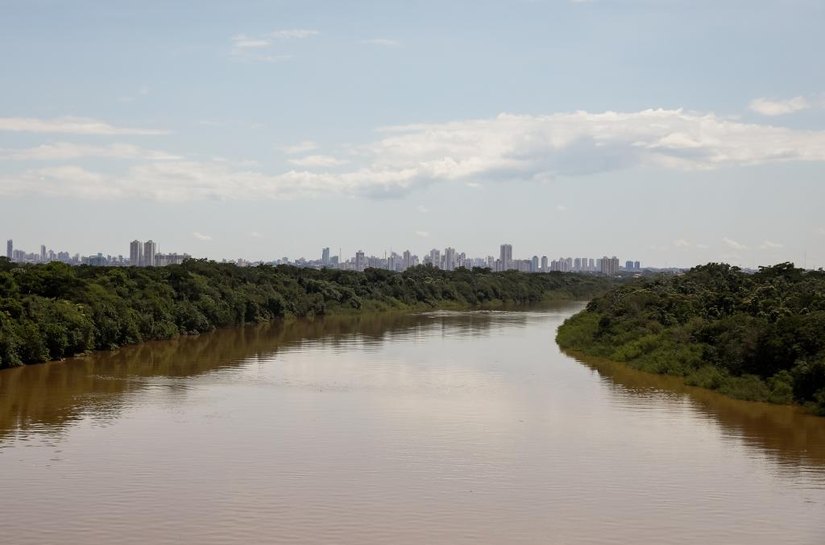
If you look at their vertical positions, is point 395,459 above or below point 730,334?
below

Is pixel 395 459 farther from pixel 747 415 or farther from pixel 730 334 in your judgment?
pixel 730 334

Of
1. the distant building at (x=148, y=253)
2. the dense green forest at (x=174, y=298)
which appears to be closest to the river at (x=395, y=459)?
the dense green forest at (x=174, y=298)

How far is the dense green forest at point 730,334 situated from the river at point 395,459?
981mm

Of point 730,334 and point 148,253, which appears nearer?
point 730,334

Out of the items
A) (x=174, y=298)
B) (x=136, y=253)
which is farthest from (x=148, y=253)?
(x=174, y=298)

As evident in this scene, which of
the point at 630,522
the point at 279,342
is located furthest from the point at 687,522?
the point at 279,342

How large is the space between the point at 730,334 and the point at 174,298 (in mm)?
28300

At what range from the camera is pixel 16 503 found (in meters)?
15.2

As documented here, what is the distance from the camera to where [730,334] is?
29703 mm

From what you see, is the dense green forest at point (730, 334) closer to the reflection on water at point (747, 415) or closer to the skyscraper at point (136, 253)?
the reflection on water at point (747, 415)

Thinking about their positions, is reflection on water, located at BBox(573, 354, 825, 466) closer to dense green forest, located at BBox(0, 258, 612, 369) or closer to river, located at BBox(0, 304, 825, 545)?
river, located at BBox(0, 304, 825, 545)

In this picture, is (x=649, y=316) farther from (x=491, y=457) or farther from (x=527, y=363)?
(x=491, y=457)

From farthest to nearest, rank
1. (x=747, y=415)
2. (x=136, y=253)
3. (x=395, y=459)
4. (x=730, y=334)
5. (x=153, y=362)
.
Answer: (x=136, y=253) < (x=153, y=362) < (x=730, y=334) < (x=747, y=415) < (x=395, y=459)

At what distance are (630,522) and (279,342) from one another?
1241 inches
